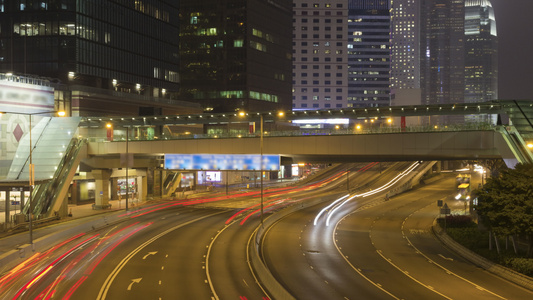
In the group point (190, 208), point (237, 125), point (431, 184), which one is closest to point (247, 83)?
point (237, 125)

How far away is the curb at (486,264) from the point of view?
1325 inches

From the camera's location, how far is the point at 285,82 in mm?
170000

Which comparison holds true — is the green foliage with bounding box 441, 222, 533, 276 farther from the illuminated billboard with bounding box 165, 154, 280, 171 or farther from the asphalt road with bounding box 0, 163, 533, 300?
the illuminated billboard with bounding box 165, 154, 280, 171

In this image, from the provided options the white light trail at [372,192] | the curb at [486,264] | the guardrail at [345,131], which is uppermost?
the guardrail at [345,131]

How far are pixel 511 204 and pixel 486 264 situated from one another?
197 inches

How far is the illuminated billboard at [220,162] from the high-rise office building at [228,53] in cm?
8920

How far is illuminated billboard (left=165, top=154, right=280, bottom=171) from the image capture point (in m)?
58.1

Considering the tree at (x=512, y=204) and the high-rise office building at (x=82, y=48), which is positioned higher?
the high-rise office building at (x=82, y=48)

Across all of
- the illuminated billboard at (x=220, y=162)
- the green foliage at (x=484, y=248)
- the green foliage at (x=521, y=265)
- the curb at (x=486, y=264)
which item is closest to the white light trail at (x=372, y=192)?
the illuminated billboard at (x=220, y=162)

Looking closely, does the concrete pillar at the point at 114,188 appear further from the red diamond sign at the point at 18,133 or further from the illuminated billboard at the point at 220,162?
the illuminated billboard at the point at 220,162

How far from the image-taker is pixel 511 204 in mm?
37000

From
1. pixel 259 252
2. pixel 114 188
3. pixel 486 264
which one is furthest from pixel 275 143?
pixel 114 188

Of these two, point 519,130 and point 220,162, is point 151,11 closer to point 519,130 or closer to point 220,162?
point 220,162

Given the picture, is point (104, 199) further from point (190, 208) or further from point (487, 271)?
point (487, 271)
